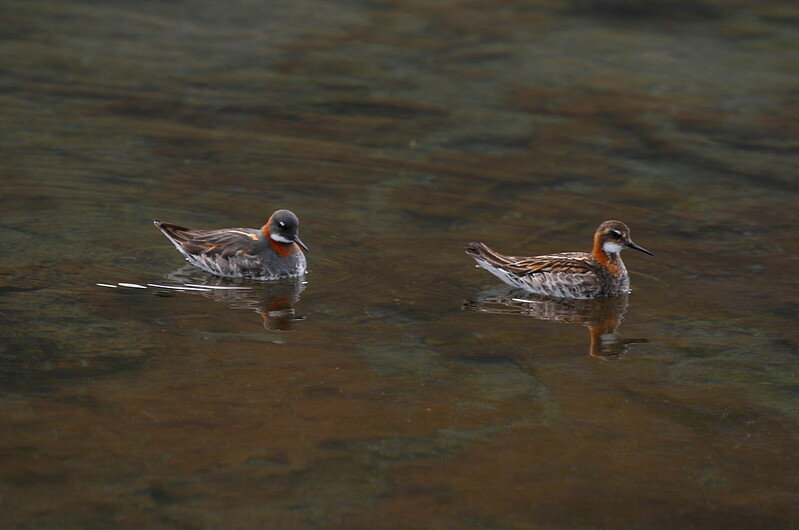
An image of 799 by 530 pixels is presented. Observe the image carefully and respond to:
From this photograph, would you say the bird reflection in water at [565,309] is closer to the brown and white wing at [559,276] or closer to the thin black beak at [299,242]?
the brown and white wing at [559,276]

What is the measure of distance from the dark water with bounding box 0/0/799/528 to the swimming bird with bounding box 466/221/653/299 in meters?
0.29

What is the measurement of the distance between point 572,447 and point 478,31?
1584 centimetres

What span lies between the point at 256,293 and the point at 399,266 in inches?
62.9

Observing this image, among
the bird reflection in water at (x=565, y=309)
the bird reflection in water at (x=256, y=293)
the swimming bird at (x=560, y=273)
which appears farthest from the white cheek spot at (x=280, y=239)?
the bird reflection in water at (x=565, y=309)

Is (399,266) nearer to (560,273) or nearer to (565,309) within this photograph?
(560,273)

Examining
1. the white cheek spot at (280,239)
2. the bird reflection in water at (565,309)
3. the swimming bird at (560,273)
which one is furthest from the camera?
the white cheek spot at (280,239)

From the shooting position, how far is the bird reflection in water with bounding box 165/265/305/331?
12.7 meters

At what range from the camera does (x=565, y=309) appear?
44.5 ft

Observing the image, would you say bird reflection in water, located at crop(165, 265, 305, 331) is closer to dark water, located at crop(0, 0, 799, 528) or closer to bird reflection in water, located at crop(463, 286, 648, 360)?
dark water, located at crop(0, 0, 799, 528)

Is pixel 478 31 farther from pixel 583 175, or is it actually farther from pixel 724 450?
pixel 724 450

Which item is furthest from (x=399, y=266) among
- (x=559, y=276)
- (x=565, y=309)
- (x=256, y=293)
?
(x=565, y=309)

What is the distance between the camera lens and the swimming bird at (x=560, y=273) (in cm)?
1386

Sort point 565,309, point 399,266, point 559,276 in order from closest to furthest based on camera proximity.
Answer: point 565,309, point 559,276, point 399,266

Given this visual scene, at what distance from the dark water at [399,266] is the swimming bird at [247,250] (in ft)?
0.86
